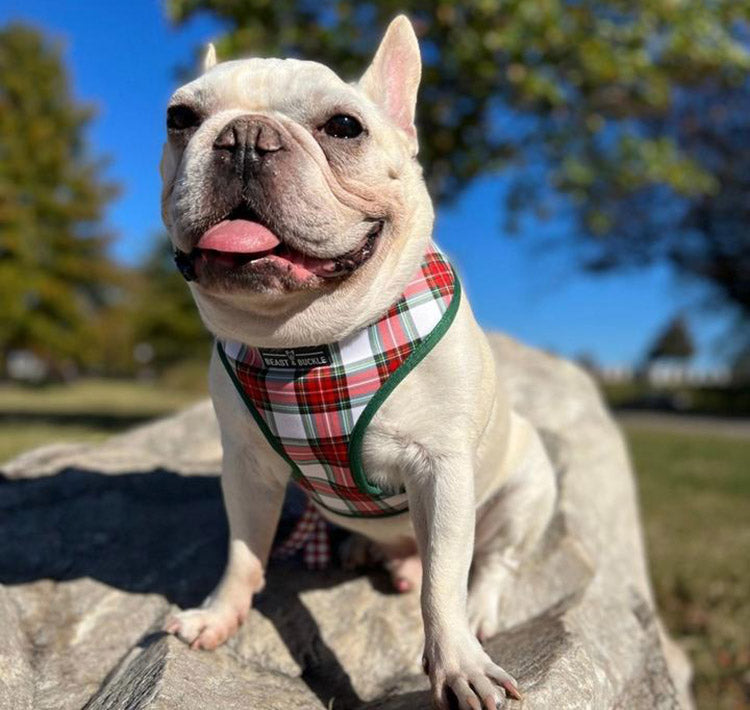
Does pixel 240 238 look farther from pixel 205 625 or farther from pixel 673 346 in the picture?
pixel 673 346

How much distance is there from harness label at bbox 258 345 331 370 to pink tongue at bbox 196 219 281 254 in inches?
14.2

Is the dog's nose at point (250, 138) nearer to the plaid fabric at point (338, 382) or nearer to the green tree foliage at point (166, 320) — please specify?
the plaid fabric at point (338, 382)

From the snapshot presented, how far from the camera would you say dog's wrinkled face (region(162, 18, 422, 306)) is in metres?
1.97

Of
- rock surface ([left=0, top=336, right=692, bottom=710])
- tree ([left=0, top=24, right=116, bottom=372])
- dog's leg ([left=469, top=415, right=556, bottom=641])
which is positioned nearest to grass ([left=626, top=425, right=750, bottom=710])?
rock surface ([left=0, top=336, right=692, bottom=710])

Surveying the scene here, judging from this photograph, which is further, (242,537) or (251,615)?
(251,615)

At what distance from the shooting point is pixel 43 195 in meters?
27.0

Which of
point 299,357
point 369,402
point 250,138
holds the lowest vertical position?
point 369,402

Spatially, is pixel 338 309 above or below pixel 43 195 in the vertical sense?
below

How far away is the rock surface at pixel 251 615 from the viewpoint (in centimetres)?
226

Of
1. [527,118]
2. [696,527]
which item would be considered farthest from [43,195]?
[696,527]

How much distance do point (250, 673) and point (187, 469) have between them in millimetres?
2006

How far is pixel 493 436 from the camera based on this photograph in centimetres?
267

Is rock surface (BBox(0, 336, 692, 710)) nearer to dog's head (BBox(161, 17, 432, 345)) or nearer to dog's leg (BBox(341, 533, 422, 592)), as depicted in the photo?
dog's leg (BBox(341, 533, 422, 592))

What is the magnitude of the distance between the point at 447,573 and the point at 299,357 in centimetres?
73
